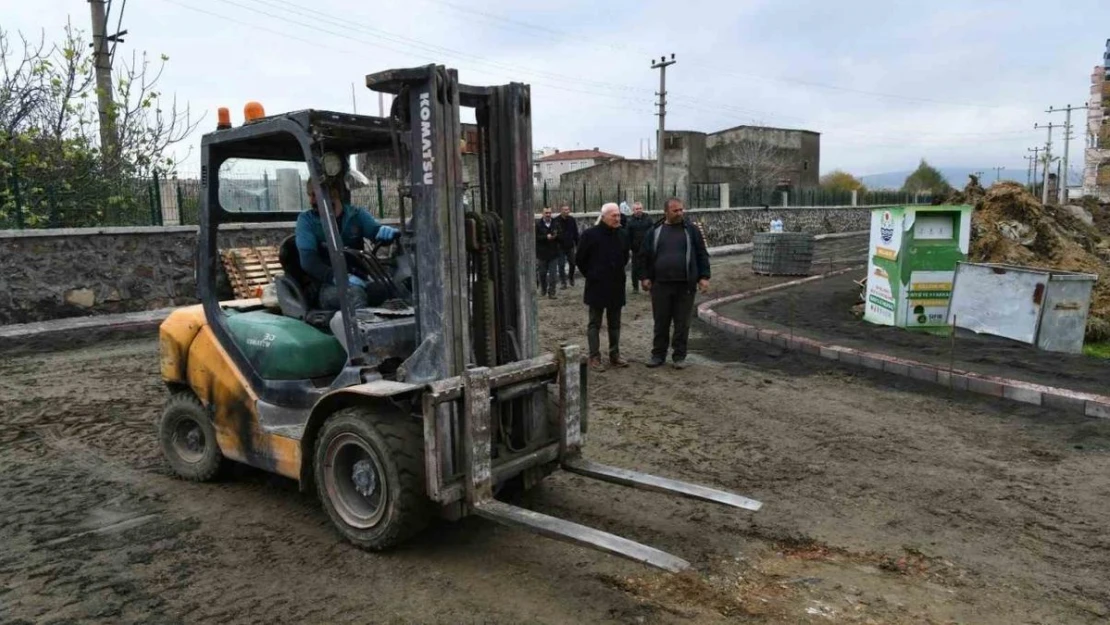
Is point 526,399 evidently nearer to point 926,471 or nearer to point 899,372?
point 926,471

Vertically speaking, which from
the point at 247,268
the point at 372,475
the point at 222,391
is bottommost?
the point at 372,475

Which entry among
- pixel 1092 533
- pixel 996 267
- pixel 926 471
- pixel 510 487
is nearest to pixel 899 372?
pixel 996 267

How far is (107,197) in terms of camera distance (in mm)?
13891

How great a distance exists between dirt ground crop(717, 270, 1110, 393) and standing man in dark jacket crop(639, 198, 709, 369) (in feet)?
7.57

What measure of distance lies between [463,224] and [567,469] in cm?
159

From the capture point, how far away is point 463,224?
13.5 ft

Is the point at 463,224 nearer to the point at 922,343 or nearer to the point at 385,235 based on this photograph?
the point at 385,235

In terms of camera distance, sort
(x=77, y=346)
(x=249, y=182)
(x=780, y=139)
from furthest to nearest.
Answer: (x=780, y=139), (x=77, y=346), (x=249, y=182)

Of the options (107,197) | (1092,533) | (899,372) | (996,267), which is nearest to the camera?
(1092,533)

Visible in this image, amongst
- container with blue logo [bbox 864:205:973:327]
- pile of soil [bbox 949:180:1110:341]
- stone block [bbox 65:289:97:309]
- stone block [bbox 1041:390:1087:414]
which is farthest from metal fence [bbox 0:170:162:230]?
pile of soil [bbox 949:180:1110:341]

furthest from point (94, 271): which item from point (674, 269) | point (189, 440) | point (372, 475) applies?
point (372, 475)

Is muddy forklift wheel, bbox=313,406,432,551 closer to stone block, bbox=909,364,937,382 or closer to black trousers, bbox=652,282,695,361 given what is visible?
black trousers, bbox=652,282,695,361

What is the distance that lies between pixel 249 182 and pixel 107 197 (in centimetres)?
1054

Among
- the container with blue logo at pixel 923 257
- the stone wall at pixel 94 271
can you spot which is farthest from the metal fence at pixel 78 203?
the container with blue logo at pixel 923 257
